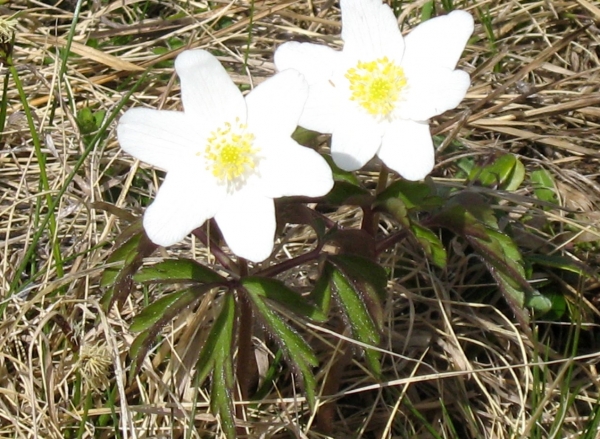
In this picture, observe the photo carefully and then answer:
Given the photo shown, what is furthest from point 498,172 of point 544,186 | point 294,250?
point 294,250

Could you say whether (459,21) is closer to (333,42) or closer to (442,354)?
(442,354)

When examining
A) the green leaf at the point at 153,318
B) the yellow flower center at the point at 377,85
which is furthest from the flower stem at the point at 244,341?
the yellow flower center at the point at 377,85

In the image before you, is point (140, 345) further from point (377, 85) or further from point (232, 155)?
point (377, 85)

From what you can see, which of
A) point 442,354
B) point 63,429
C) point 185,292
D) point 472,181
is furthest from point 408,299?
point 63,429

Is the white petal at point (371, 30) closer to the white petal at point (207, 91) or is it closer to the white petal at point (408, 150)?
the white petal at point (408, 150)

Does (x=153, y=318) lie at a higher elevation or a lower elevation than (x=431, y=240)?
lower
